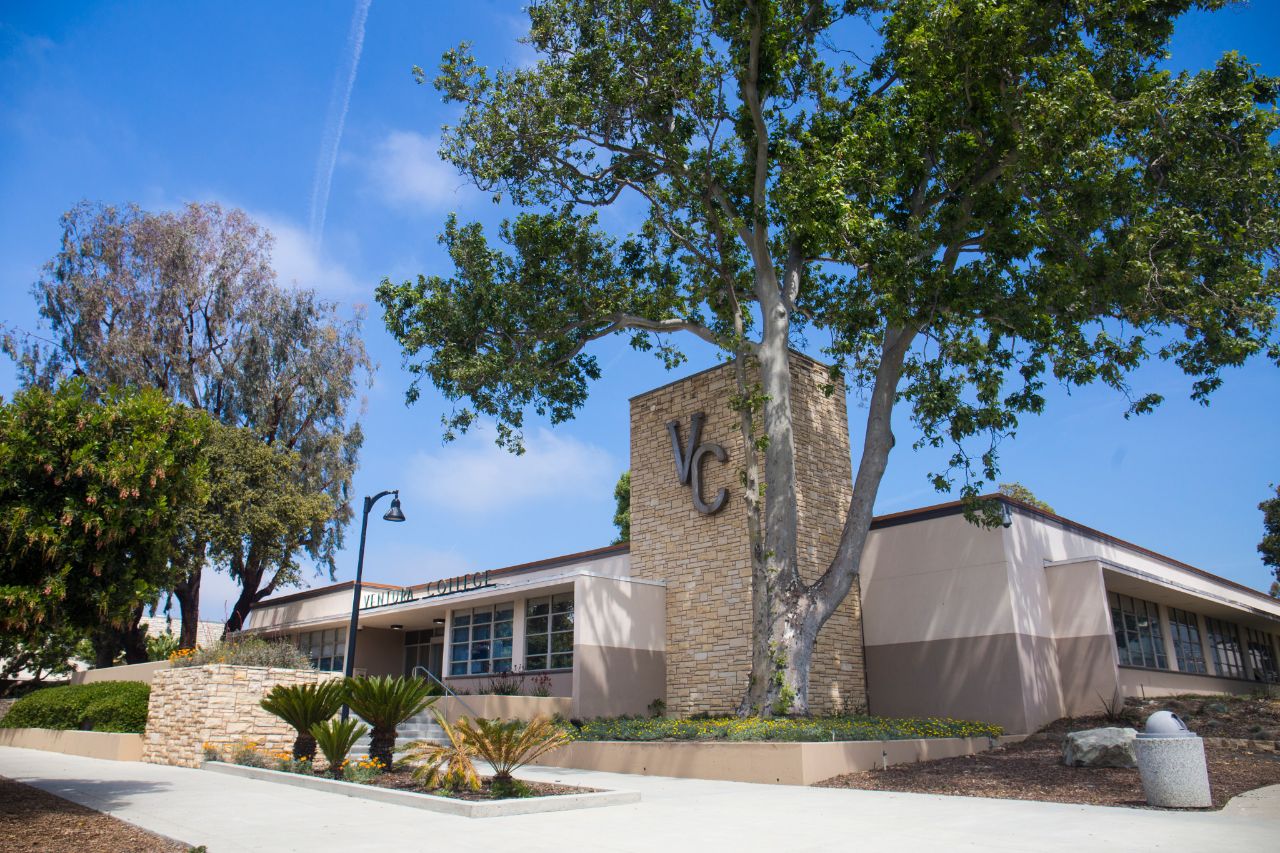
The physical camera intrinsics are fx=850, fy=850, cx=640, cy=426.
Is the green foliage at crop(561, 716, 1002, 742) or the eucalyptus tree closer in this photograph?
the green foliage at crop(561, 716, 1002, 742)

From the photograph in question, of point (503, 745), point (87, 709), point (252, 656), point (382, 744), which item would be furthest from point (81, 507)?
point (87, 709)

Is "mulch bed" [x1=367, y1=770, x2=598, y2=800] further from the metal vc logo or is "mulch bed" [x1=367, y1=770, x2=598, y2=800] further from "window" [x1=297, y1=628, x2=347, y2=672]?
"window" [x1=297, y1=628, x2=347, y2=672]

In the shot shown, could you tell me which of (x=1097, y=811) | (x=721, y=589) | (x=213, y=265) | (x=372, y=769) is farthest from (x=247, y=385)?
(x=1097, y=811)

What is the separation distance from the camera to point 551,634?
18875 millimetres

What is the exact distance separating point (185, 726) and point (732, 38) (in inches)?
606

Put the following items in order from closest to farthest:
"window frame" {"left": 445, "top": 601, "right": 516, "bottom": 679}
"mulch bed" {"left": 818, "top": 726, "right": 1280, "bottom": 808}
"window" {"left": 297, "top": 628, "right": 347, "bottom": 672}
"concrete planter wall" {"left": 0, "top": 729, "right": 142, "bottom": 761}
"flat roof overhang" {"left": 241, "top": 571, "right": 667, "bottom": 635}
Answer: "mulch bed" {"left": 818, "top": 726, "right": 1280, "bottom": 808} < "concrete planter wall" {"left": 0, "top": 729, "right": 142, "bottom": 761} < "flat roof overhang" {"left": 241, "top": 571, "right": 667, "bottom": 635} < "window frame" {"left": 445, "top": 601, "right": 516, "bottom": 679} < "window" {"left": 297, "top": 628, "right": 347, "bottom": 672}

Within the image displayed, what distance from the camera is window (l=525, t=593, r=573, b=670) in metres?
18.5

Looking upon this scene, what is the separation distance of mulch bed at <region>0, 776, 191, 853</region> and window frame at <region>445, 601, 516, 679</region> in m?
11.2

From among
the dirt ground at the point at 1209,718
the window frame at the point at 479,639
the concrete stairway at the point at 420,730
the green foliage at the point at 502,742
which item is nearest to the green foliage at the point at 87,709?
the concrete stairway at the point at 420,730

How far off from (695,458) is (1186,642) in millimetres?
13371

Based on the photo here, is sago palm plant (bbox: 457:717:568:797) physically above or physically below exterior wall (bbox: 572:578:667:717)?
below

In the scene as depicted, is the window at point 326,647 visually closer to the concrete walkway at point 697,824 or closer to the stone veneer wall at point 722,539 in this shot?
the stone veneer wall at point 722,539

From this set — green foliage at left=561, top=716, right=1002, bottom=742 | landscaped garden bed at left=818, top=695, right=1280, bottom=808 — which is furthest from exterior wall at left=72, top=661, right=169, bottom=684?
landscaped garden bed at left=818, top=695, right=1280, bottom=808

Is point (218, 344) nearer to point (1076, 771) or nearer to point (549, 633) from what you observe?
point (549, 633)
